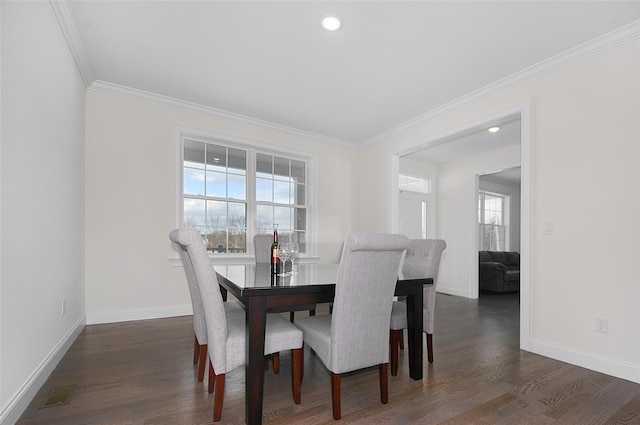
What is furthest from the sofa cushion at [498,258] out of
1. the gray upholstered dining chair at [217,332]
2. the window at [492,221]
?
the gray upholstered dining chair at [217,332]

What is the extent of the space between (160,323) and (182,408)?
6.70 feet

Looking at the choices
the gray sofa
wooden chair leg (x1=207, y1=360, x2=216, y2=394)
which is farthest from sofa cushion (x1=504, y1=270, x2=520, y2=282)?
wooden chair leg (x1=207, y1=360, x2=216, y2=394)

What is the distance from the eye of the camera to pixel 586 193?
8.72 feet

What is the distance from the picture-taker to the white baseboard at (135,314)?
3.54 metres

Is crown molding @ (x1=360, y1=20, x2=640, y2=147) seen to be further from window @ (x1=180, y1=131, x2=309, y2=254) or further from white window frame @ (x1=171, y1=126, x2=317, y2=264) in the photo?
window @ (x1=180, y1=131, x2=309, y2=254)

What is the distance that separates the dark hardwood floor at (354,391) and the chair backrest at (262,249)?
1076 millimetres

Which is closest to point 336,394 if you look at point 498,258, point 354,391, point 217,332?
point 354,391

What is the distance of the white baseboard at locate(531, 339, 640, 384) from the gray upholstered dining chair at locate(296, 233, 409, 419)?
6.33 feet

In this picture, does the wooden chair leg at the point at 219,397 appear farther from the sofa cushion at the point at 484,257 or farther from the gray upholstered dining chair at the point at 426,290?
the sofa cushion at the point at 484,257

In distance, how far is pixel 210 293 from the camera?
1671 millimetres

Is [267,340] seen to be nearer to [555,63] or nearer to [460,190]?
[555,63]

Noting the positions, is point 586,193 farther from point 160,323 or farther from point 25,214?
point 160,323

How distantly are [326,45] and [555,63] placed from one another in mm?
2095

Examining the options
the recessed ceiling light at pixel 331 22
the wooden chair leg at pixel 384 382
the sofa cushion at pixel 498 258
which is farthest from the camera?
the sofa cushion at pixel 498 258
